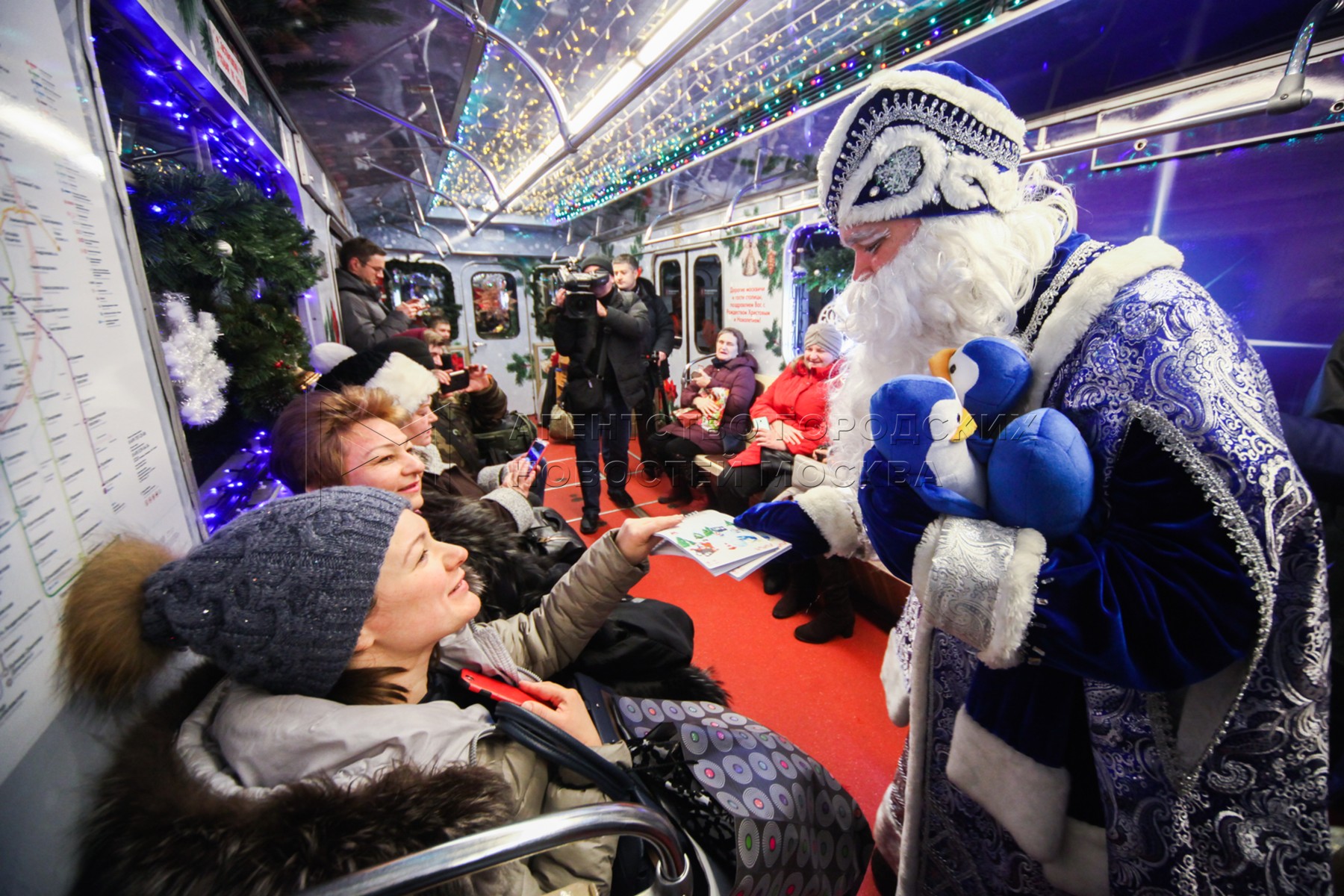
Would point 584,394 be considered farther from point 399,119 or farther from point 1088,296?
point 1088,296

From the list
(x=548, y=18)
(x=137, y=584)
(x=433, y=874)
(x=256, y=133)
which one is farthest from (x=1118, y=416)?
(x=256, y=133)

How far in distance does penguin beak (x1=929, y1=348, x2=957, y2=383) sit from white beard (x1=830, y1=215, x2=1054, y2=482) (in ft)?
0.52

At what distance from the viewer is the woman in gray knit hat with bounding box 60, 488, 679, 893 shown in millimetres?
609

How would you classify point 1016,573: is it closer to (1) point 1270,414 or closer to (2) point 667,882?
(1) point 1270,414

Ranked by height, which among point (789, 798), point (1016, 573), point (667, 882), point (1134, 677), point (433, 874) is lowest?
point (789, 798)

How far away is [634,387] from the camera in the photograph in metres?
4.14

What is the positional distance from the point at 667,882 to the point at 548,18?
3167 millimetres

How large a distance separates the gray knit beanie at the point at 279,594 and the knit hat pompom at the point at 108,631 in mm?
21

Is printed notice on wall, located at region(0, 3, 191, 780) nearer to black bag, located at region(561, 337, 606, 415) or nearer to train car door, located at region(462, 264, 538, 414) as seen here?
black bag, located at region(561, 337, 606, 415)

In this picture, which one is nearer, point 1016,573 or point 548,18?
point 1016,573

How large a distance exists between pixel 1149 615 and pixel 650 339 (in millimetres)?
3913

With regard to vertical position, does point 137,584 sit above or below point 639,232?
below

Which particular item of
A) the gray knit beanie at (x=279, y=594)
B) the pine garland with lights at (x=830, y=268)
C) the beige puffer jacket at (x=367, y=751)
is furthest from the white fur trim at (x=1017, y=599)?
the pine garland with lights at (x=830, y=268)

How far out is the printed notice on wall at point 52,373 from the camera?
0.64 metres
